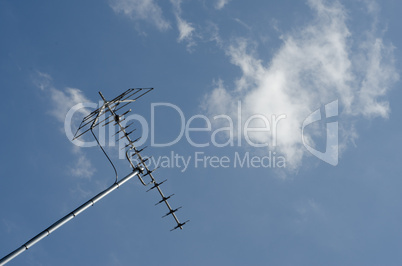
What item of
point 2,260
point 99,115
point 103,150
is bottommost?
point 2,260

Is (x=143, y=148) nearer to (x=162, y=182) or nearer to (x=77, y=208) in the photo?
(x=162, y=182)

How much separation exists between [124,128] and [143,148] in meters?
1.56

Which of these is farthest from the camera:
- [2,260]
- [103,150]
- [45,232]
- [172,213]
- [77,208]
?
[172,213]

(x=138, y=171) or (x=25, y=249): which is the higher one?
(x=138, y=171)

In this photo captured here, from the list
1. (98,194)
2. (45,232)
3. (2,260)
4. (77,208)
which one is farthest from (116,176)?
(2,260)

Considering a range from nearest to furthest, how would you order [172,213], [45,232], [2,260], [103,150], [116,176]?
[2,260] → [45,232] → [116,176] → [103,150] → [172,213]

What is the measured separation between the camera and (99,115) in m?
20.4

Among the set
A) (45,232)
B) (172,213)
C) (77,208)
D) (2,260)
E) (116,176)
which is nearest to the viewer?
(2,260)

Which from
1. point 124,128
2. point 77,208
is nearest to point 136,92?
point 124,128

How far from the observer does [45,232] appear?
16.1m

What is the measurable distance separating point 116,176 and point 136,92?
4.80m

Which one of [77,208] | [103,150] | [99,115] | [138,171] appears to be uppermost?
[99,115]

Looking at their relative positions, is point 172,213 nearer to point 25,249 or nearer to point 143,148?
point 143,148

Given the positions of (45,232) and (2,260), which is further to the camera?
(45,232)
